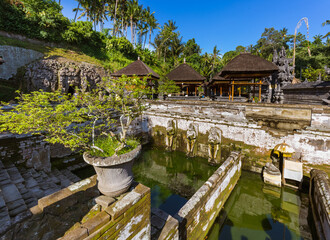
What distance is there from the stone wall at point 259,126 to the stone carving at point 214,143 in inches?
9.0

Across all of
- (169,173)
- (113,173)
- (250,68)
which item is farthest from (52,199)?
(250,68)

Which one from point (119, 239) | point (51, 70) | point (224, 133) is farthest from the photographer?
point (51, 70)

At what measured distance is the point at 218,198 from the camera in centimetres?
473

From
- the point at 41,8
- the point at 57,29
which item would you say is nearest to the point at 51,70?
the point at 57,29

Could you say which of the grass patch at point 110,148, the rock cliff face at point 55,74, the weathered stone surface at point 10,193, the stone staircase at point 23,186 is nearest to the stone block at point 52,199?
the grass patch at point 110,148

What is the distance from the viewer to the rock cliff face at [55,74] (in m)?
15.4

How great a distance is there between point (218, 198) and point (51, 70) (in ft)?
66.3

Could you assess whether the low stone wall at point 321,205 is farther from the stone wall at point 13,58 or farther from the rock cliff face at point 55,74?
the stone wall at point 13,58

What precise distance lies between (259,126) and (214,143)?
2182mm

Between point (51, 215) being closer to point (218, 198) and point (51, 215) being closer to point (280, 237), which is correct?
point (218, 198)

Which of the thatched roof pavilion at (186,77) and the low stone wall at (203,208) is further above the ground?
the thatched roof pavilion at (186,77)

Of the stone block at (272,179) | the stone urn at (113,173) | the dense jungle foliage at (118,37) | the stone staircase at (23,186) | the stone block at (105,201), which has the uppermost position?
the dense jungle foliage at (118,37)

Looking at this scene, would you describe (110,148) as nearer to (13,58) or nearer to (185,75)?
(185,75)

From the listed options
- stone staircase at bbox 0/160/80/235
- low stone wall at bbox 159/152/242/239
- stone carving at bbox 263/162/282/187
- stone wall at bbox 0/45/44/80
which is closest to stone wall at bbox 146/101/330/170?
stone carving at bbox 263/162/282/187
